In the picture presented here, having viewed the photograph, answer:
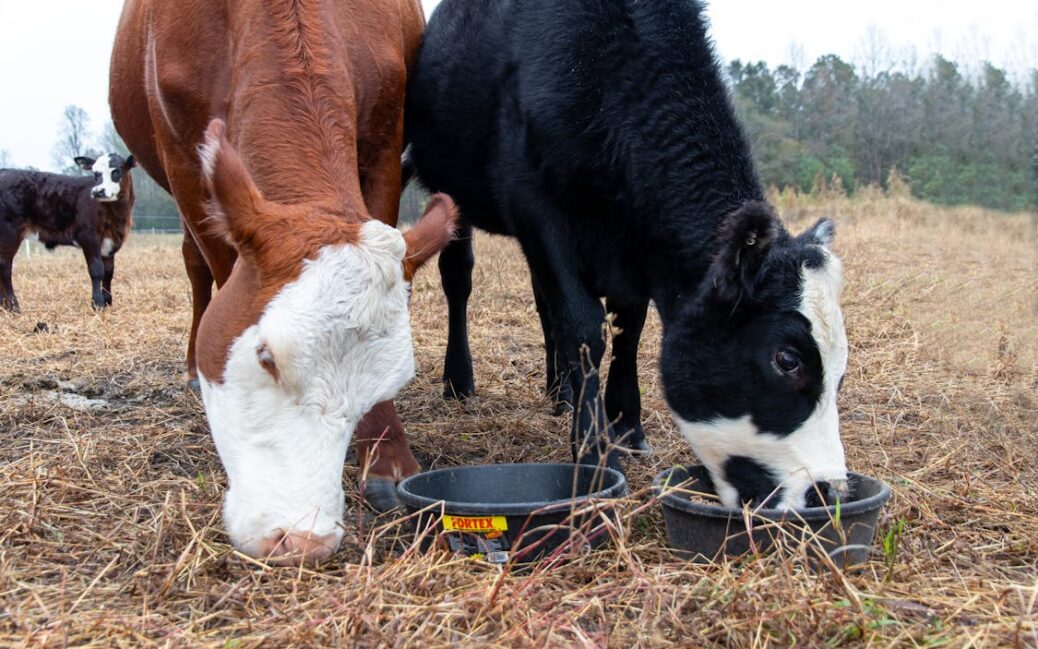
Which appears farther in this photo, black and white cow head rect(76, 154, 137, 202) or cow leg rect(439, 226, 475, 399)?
black and white cow head rect(76, 154, 137, 202)

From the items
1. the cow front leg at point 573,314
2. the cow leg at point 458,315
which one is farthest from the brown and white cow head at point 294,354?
the cow leg at point 458,315

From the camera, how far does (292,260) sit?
260 cm

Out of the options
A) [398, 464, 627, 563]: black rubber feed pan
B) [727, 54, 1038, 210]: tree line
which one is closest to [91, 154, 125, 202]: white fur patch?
[398, 464, 627, 563]: black rubber feed pan

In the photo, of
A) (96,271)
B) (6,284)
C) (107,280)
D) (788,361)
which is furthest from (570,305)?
(6,284)

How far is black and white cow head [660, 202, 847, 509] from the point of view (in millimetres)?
3057

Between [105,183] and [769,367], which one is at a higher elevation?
[769,367]

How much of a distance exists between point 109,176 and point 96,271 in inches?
128

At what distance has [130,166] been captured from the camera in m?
15.0

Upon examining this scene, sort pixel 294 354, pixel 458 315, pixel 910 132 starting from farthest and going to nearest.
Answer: pixel 910 132 → pixel 458 315 → pixel 294 354

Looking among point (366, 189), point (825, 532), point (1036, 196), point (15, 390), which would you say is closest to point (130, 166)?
point (15, 390)

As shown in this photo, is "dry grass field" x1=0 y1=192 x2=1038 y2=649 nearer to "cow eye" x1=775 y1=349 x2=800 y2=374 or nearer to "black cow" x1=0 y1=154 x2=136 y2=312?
"cow eye" x1=775 y1=349 x2=800 y2=374

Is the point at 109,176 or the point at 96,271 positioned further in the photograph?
the point at 109,176

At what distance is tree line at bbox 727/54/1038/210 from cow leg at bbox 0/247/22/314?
1941 centimetres

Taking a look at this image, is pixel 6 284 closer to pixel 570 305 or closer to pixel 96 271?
pixel 96 271
